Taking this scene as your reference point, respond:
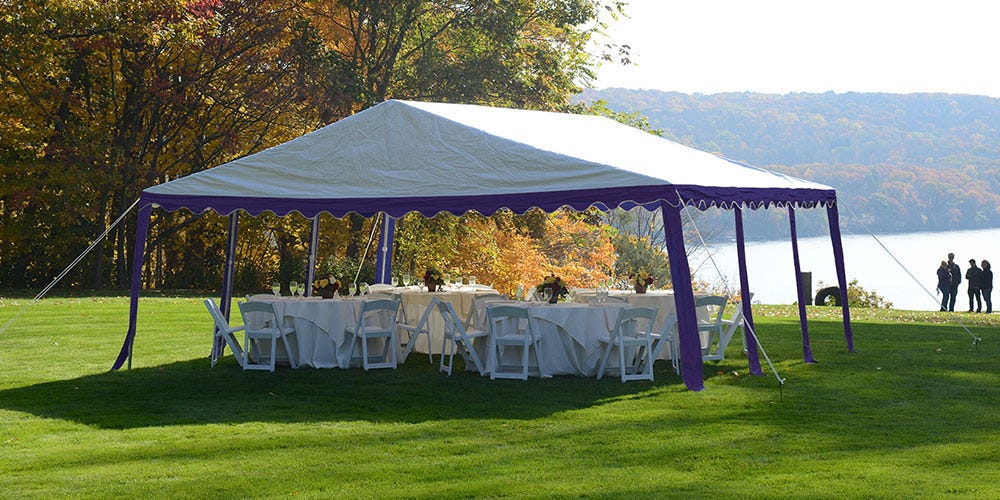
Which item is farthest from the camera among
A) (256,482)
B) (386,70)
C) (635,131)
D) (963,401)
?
(386,70)

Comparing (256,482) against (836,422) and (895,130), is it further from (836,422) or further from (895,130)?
(895,130)

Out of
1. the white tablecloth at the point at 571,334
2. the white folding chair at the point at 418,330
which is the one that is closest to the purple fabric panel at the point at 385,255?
the white folding chair at the point at 418,330

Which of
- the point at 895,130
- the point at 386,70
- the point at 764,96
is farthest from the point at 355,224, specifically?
the point at 895,130

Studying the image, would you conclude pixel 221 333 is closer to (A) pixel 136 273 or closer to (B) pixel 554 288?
(A) pixel 136 273

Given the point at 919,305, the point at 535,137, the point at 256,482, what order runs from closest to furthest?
the point at 256,482 < the point at 535,137 < the point at 919,305

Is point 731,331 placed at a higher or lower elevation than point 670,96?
lower

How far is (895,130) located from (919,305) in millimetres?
34484

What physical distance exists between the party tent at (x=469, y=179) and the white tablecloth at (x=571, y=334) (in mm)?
941

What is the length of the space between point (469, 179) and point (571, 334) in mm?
1748

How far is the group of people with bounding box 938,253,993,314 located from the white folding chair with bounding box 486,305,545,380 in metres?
16.8

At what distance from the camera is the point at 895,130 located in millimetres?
63969

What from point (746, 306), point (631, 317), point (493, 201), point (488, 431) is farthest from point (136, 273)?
point (746, 306)

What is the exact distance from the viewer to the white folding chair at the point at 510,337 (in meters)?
10.3

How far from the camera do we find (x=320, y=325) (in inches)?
442
